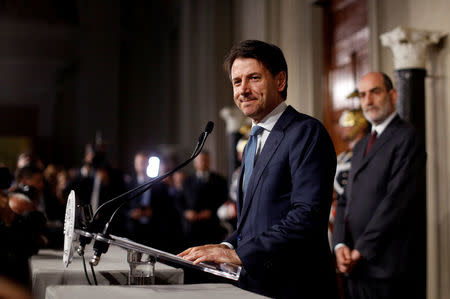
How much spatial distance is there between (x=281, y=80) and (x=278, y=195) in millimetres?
400

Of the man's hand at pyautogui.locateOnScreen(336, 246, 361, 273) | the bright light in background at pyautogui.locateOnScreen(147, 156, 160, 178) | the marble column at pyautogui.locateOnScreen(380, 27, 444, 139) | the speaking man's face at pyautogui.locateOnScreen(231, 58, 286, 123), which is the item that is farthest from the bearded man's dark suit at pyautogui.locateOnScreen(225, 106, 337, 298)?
the marble column at pyautogui.locateOnScreen(380, 27, 444, 139)

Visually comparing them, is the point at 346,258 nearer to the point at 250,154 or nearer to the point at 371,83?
the point at 371,83

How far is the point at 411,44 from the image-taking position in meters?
4.02

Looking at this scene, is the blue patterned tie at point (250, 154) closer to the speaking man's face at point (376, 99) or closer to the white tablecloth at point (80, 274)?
the white tablecloth at point (80, 274)

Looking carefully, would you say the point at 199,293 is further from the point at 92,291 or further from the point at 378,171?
the point at 378,171

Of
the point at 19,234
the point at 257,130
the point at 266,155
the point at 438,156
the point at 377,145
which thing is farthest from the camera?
the point at 438,156

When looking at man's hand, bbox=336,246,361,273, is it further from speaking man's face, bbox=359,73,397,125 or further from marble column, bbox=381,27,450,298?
marble column, bbox=381,27,450,298

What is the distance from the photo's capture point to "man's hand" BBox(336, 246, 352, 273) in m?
2.69

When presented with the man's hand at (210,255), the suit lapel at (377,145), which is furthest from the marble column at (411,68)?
the man's hand at (210,255)

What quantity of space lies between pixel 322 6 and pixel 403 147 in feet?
13.8

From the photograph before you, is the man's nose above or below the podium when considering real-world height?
above

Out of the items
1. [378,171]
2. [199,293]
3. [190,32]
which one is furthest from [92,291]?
[190,32]

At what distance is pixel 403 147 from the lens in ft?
8.82

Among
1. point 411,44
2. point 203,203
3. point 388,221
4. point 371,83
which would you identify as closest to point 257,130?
point 388,221
